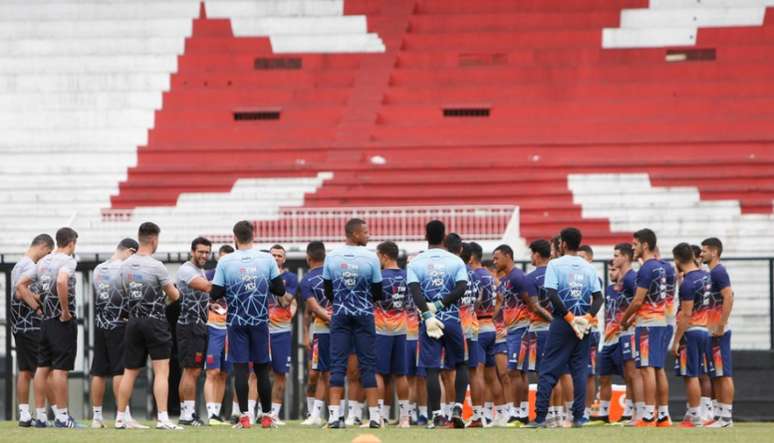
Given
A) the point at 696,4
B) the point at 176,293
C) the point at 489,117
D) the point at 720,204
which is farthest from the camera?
the point at 696,4

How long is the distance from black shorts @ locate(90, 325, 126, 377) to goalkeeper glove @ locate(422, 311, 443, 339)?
2.94m

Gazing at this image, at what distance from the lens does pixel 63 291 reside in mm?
16125

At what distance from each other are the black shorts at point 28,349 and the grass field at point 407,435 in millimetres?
1418

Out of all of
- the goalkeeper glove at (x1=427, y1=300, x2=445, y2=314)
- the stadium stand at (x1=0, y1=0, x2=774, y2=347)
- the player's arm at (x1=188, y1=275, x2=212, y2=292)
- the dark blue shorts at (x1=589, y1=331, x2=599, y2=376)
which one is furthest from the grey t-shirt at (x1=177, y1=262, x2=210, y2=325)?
the stadium stand at (x1=0, y1=0, x2=774, y2=347)

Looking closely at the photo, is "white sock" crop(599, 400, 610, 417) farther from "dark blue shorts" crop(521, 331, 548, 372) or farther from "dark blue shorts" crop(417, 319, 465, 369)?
"dark blue shorts" crop(417, 319, 465, 369)

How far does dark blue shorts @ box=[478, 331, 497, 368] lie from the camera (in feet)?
56.4

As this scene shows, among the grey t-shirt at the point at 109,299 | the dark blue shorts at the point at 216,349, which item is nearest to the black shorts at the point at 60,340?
the grey t-shirt at the point at 109,299

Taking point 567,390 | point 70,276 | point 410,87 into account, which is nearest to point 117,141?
point 410,87

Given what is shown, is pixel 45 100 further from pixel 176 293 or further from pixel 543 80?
pixel 176 293

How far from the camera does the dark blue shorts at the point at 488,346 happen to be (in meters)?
17.2

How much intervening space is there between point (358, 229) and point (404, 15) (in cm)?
1843

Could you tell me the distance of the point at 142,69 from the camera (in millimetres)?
32656

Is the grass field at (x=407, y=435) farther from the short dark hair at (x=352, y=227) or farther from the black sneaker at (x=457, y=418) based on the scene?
the short dark hair at (x=352, y=227)

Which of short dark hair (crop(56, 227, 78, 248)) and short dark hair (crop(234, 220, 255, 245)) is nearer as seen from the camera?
short dark hair (crop(234, 220, 255, 245))
